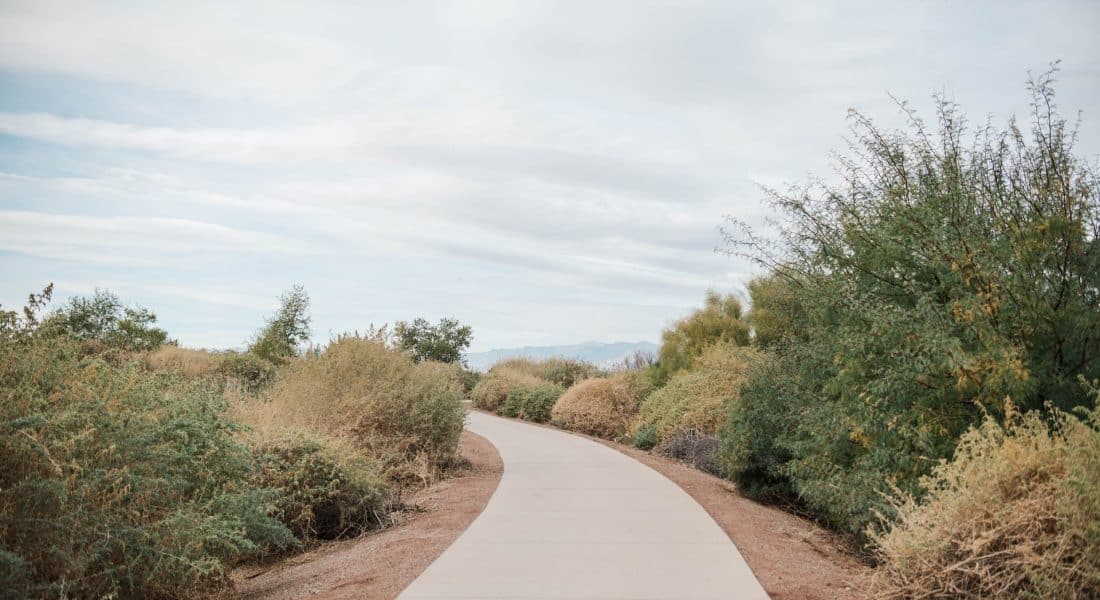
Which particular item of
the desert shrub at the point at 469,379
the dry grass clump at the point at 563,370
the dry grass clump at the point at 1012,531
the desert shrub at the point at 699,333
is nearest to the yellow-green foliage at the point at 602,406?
the desert shrub at the point at 699,333

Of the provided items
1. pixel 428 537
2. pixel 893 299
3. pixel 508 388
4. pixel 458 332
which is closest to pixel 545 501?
pixel 428 537

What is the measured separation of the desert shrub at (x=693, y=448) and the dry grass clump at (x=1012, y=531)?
1041cm

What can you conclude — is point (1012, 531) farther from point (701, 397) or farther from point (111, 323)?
point (111, 323)

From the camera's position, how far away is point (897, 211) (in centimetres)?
1025

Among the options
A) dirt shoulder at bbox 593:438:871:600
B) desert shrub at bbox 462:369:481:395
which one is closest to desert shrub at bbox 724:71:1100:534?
dirt shoulder at bbox 593:438:871:600

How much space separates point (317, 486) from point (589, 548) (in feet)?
13.8

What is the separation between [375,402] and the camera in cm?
1655

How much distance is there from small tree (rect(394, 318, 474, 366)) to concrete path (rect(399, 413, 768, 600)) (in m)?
36.5

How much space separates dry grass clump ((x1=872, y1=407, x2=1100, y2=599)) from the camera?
641 cm

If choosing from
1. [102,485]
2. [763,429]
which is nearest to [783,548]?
[763,429]

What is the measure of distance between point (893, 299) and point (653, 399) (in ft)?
46.9

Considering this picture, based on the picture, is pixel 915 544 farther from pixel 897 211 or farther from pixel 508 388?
pixel 508 388

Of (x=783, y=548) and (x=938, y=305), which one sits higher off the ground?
(x=938, y=305)

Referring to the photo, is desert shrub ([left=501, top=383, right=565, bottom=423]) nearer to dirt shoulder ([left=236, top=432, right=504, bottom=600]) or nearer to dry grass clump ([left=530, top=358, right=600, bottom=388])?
dry grass clump ([left=530, top=358, right=600, bottom=388])
